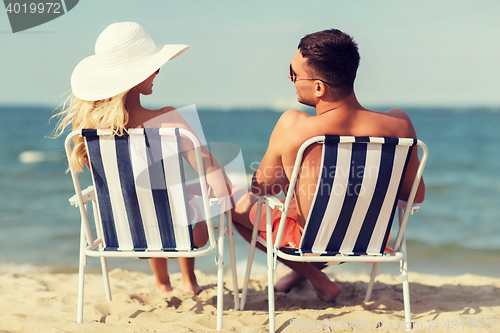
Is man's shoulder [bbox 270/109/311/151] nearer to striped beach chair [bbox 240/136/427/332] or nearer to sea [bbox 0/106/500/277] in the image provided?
striped beach chair [bbox 240/136/427/332]

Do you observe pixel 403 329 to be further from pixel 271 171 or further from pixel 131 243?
pixel 131 243

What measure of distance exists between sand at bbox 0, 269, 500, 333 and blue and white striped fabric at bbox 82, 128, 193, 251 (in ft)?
1.66

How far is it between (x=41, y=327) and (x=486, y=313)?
110 inches

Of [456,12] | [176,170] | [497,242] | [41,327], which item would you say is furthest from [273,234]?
[456,12]

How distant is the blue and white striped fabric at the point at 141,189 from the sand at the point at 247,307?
0.51 m

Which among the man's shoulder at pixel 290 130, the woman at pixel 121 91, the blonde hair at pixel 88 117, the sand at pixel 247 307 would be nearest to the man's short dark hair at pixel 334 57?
the man's shoulder at pixel 290 130

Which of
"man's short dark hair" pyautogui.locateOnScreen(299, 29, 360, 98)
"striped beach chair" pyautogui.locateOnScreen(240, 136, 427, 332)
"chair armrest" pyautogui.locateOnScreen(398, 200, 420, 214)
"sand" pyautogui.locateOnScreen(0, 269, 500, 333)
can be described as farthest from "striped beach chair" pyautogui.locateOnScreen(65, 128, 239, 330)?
"chair armrest" pyautogui.locateOnScreen(398, 200, 420, 214)

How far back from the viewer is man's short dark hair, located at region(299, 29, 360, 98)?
2045 mm

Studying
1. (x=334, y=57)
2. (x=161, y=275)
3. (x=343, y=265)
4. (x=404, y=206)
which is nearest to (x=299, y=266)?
(x=404, y=206)

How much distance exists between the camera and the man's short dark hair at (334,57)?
2045 mm

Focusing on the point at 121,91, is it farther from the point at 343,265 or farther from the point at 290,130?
the point at 343,265

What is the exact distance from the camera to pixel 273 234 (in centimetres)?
244

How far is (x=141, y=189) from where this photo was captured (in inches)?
83.3

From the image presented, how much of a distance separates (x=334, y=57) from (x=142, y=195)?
49.5 inches
